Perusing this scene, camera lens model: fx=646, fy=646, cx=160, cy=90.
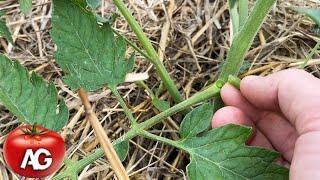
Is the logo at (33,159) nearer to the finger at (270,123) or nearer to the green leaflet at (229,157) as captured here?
the green leaflet at (229,157)

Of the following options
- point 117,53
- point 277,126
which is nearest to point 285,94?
point 277,126

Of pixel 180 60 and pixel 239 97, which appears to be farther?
pixel 180 60

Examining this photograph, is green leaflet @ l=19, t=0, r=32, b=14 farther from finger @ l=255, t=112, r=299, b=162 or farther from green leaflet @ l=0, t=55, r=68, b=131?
finger @ l=255, t=112, r=299, b=162

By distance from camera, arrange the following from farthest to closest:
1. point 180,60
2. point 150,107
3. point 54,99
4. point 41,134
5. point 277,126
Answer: point 180,60 < point 150,107 < point 277,126 < point 54,99 < point 41,134

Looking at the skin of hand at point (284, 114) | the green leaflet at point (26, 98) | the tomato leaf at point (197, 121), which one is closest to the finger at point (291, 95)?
the skin of hand at point (284, 114)

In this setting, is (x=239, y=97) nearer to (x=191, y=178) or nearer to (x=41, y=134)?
(x=191, y=178)

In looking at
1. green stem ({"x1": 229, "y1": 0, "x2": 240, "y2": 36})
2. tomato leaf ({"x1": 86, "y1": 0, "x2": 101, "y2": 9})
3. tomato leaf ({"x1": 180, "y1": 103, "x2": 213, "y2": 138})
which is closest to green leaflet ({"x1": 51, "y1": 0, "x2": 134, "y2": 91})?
tomato leaf ({"x1": 86, "y1": 0, "x2": 101, "y2": 9})

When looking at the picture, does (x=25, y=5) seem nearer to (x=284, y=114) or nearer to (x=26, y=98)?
(x=26, y=98)
